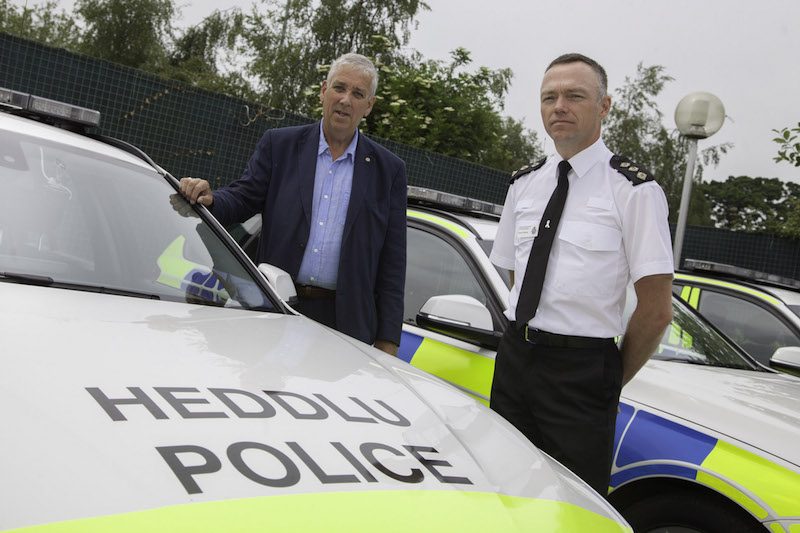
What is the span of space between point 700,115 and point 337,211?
191 inches

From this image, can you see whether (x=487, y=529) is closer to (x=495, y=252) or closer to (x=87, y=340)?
(x=87, y=340)

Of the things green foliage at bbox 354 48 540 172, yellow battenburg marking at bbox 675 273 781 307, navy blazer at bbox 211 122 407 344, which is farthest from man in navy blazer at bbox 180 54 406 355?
green foliage at bbox 354 48 540 172

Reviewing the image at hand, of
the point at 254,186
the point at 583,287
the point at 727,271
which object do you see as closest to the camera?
the point at 583,287

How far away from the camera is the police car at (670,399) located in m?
2.35

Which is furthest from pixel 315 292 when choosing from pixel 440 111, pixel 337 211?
pixel 440 111

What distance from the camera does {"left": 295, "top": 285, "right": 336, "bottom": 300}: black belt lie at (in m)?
3.10

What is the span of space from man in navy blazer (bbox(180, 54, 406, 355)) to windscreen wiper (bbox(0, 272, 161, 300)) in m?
0.83

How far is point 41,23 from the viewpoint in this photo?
39125mm

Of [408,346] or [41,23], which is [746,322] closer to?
[408,346]

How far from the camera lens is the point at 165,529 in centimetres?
115

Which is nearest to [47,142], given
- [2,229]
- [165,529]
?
[2,229]

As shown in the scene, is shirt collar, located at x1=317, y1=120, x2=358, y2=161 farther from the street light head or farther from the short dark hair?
the street light head

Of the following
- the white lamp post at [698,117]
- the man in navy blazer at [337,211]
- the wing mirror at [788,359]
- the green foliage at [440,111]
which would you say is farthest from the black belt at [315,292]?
the green foliage at [440,111]

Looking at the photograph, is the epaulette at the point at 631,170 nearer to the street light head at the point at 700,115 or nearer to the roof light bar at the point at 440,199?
the roof light bar at the point at 440,199
